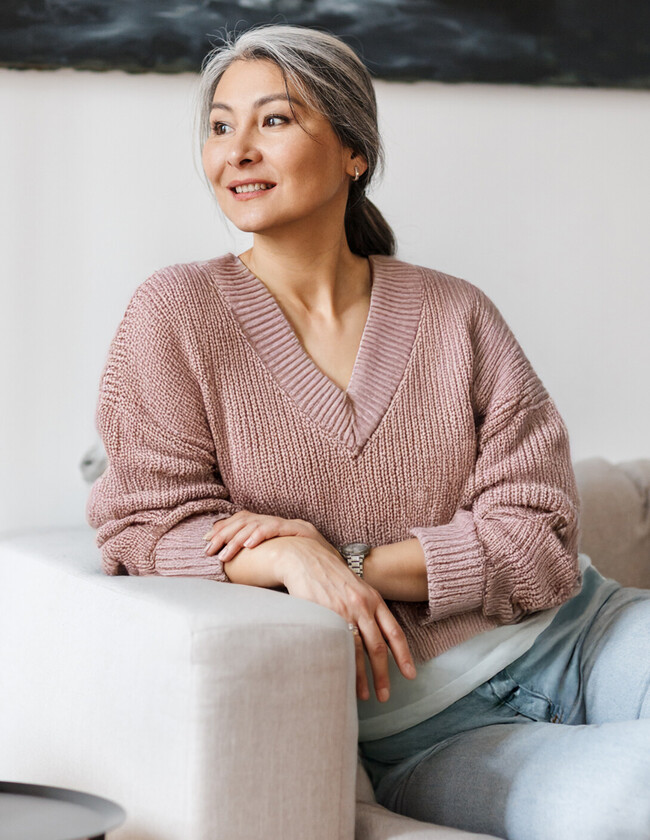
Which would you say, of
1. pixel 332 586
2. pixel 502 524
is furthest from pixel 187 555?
pixel 502 524

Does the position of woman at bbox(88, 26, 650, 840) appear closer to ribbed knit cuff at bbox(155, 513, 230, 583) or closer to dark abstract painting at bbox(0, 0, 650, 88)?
ribbed knit cuff at bbox(155, 513, 230, 583)

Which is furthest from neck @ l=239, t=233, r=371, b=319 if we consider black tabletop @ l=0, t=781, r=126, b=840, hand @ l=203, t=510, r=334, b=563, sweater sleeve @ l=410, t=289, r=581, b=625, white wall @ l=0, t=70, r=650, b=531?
black tabletop @ l=0, t=781, r=126, b=840

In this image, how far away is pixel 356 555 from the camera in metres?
1.21

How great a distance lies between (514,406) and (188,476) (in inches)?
17.9

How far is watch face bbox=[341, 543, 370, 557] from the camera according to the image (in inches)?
47.7

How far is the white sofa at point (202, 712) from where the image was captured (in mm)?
871

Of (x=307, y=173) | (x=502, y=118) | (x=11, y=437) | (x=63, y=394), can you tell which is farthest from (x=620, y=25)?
(x=11, y=437)

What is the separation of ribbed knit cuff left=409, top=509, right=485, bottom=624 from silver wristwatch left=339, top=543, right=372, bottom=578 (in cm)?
7

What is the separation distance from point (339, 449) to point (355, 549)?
0.13m

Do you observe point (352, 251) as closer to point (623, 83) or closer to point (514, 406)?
point (514, 406)

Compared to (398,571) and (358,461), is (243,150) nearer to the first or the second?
(358,461)

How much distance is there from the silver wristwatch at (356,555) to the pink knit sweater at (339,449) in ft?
→ 0.15

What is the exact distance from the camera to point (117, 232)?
5.67 feet

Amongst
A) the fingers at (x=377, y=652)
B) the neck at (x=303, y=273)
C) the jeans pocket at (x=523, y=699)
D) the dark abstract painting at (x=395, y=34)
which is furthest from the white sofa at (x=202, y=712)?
the dark abstract painting at (x=395, y=34)
